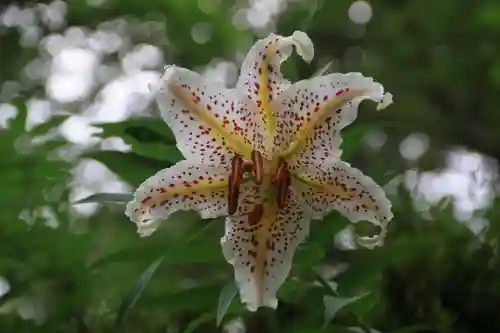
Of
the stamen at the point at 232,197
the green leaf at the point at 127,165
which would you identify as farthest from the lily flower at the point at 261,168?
the green leaf at the point at 127,165

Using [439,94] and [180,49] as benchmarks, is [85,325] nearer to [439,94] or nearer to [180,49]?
[180,49]

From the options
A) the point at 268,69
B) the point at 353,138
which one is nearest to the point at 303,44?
the point at 268,69

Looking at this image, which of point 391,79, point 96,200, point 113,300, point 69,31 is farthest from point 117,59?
point 96,200

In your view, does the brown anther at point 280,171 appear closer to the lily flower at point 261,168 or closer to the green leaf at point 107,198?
the lily flower at point 261,168

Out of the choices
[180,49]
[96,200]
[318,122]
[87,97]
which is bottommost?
[87,97]

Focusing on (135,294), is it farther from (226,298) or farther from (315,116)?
(315,116)

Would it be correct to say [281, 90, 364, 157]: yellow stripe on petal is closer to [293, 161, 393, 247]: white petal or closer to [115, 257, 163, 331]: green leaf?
[293, 161, 393, 247]: white petal

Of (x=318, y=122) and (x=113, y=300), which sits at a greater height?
(x=318, y=122)

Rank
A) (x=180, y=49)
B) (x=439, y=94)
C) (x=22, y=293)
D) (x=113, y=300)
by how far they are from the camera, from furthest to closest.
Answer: (x=439, y=94)
(x=180, y=49)
(x=113, y=300)
(x=22, y=293)
